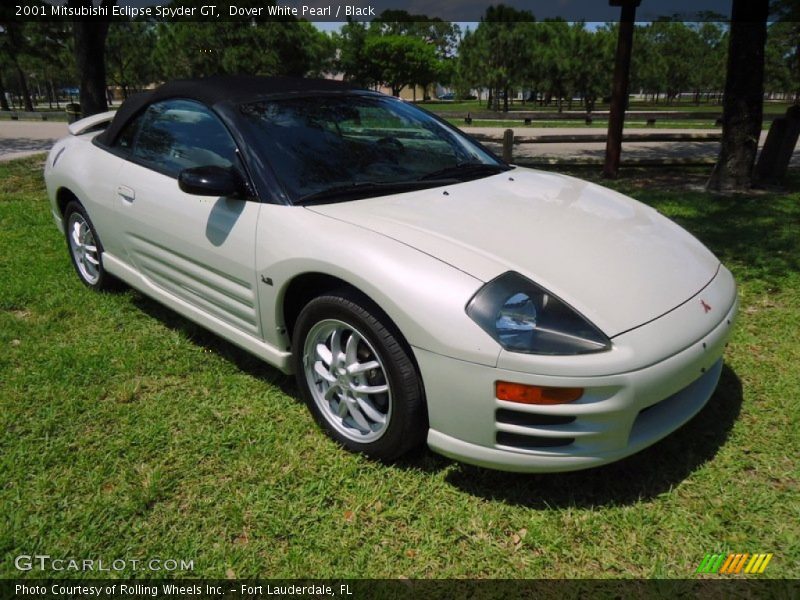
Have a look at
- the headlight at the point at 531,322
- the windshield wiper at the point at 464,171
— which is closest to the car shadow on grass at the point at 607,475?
the headlight at the point at 531,322

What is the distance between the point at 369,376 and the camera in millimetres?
2432

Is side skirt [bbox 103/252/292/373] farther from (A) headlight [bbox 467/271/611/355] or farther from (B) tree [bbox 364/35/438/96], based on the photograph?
(B) tree [bbox 364/35/438/96]

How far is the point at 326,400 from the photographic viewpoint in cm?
265

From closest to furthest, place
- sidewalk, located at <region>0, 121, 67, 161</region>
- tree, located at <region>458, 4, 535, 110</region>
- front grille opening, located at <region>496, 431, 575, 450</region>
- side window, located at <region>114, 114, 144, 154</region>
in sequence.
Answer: front grille opening, located at <region>496, 431, 575, 450</region> < side window, located at <region>114, 114, 144, 154</region> < sidewalk, located at <region>0, 121, 67, 161</region> < tree, located at <region>458, 4, 535, 110</region>

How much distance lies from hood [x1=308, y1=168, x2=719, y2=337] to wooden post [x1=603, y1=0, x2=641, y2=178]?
6584 millimetres

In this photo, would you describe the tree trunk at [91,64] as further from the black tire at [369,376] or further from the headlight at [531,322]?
the headlight at [531,322]

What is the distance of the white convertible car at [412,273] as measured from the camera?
6.63 ft

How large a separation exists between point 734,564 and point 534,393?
916 mm

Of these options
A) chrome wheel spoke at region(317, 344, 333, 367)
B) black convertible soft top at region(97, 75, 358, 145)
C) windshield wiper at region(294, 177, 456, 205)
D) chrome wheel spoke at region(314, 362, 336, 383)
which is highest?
black convertible soft top at region(97, 75, 358, 145)

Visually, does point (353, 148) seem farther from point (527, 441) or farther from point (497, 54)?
point (497, 54)

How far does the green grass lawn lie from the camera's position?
208cm

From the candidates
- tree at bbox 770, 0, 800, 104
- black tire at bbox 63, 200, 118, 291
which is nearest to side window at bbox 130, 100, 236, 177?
black tire at bbox 63, 200, 118, 291

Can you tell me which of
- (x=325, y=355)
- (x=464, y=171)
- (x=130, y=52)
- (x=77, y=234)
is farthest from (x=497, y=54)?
(x=325, y=355)

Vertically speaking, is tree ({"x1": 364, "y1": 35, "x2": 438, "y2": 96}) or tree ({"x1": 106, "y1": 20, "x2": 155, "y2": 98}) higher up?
tree ({"x1": 364, "y1": 35, "x2": 438, "y2": 96})
